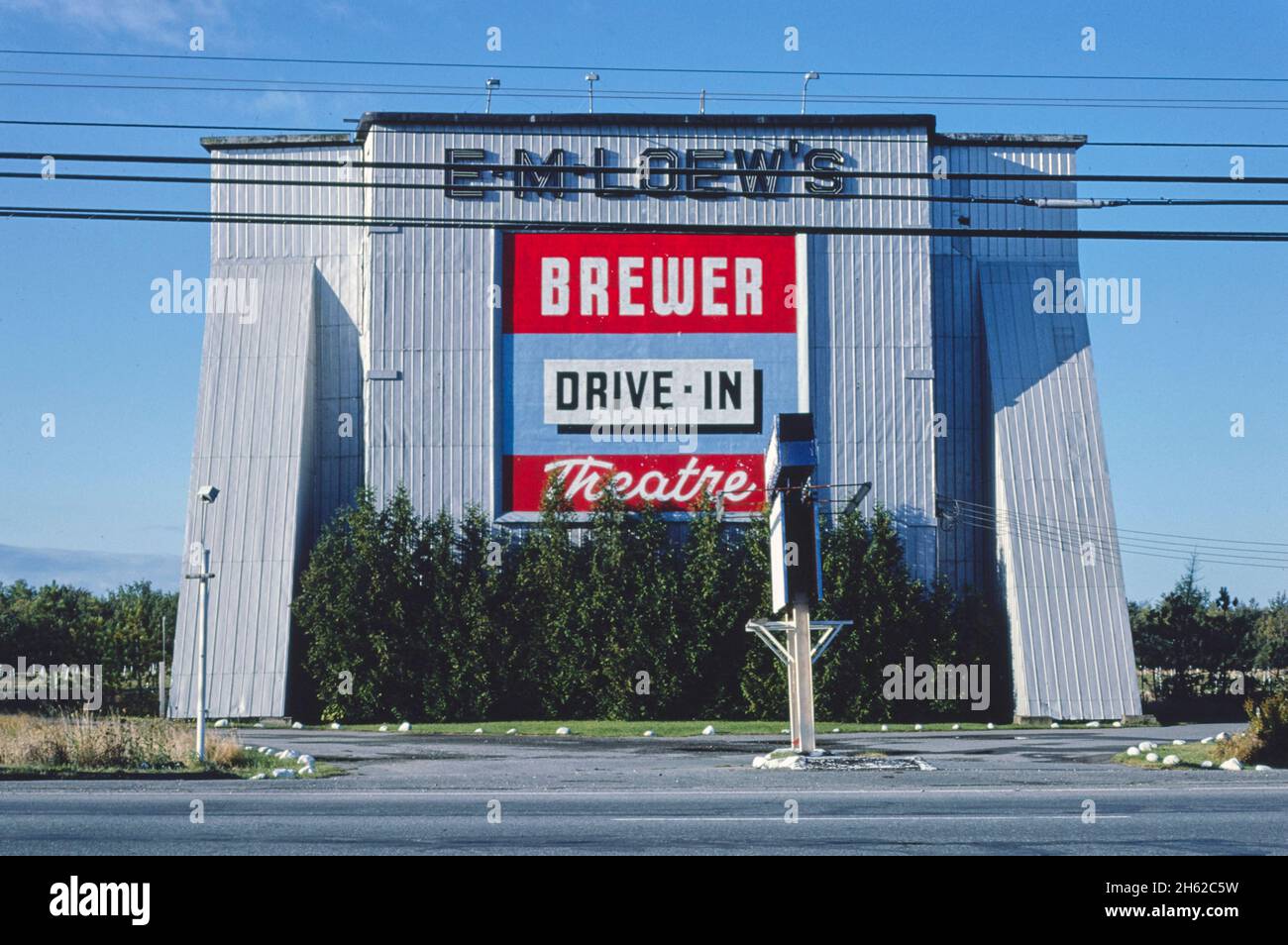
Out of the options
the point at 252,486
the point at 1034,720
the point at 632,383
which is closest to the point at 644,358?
the point at 632,383

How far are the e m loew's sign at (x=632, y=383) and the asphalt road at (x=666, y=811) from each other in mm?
17297

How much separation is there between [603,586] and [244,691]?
1002cm

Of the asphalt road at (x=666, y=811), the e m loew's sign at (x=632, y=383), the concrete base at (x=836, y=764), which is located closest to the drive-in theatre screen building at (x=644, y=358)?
the e m loew's sign at (x=632, y=383)

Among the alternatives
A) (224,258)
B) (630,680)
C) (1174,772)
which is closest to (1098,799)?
(1174,772)

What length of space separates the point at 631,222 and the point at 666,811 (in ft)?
88.1

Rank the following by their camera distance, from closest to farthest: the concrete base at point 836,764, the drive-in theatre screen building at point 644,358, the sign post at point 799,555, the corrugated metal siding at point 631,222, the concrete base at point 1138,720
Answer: the concrete base at point 836,764 → the sign post at point 799,555 → the concrete base at point 1138,720 → the drive-in theatre screen building at point 644,358 → the corrugated metal siding at point 631,222

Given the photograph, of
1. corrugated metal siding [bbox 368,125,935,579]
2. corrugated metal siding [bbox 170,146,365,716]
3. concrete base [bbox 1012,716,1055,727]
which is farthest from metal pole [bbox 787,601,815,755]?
corrugated metal siding [bbox 170,146,365,716]

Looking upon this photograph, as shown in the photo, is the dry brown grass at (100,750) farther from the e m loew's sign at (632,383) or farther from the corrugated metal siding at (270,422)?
the e m loew's sign at (632,383)

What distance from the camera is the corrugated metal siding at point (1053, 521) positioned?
116ft

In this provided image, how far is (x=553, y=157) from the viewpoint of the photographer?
37250 millimetres

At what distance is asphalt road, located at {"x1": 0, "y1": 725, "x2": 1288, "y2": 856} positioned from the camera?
1045 centimetres

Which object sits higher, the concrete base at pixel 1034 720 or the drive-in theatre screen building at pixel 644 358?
the drive-in theatre screen building at pixel 644 358

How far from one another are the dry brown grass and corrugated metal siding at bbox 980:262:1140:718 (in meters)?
22.9
